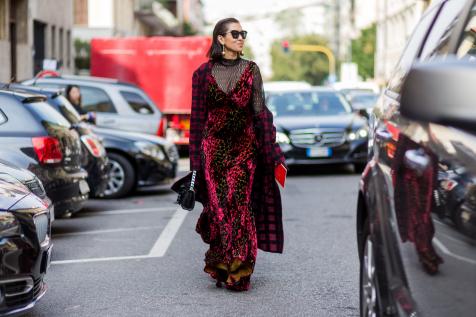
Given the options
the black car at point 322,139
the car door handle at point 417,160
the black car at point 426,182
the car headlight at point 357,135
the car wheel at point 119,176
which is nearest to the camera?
the black car at point 426,182

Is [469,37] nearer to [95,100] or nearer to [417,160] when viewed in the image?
[417,160]

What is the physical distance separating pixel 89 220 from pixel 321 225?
2769 mm

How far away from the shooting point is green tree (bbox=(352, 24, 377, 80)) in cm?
8900

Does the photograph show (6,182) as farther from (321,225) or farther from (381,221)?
(321,225)

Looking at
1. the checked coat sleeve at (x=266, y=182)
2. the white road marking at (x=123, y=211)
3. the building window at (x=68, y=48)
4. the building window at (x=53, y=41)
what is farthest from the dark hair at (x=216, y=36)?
the building window at (x=68, y=48)

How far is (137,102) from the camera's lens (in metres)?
20.4

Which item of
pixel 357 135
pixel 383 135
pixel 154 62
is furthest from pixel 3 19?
pixel 383 135

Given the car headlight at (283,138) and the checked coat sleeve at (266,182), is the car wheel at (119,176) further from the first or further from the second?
the checked coat sleeve at (266,182)

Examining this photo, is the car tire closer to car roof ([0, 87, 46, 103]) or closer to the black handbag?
the black handbag

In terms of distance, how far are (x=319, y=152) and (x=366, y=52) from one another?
6959 cm

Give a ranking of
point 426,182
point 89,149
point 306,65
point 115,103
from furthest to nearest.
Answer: point 306,65, point 115,103, point 89,149, point 426,182

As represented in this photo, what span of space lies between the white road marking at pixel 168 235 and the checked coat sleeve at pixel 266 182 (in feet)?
6.54

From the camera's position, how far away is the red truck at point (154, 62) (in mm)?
28609

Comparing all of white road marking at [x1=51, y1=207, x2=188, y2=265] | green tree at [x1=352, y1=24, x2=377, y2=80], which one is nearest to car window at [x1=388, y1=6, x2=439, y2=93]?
white road marking at [x1=51, y1=207, x2=188, y2=265]
